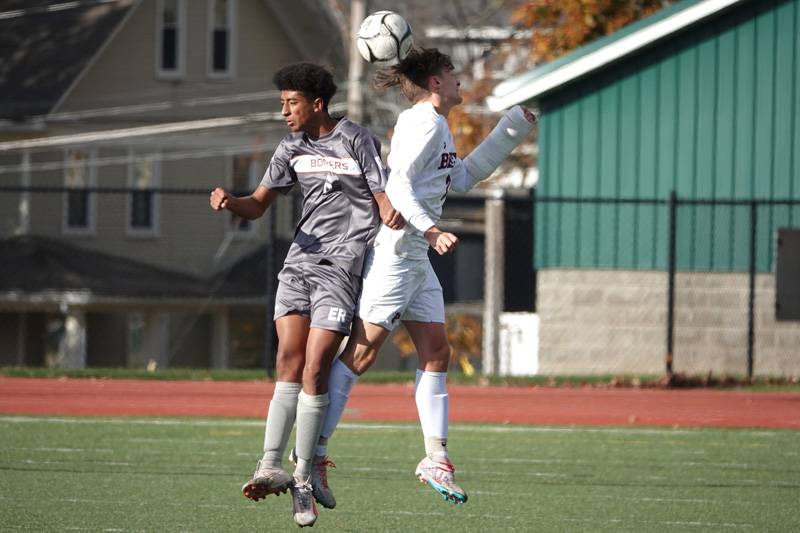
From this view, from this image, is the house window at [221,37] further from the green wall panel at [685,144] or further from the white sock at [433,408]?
the white sock at [433,408]

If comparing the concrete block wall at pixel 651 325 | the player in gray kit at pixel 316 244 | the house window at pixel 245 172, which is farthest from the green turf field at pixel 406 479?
the house window at pixel 245 172

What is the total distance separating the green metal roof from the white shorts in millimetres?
12363

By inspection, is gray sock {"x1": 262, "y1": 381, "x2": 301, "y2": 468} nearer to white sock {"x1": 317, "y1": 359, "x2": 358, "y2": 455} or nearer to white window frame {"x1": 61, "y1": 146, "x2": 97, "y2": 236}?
white sock {"x1": 317, "y1": 359, "x2": 358, "y2": 455}

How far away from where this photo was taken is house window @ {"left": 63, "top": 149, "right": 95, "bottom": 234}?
27328mm

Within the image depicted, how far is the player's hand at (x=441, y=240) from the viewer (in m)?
6.76

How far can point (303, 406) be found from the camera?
23.7 feet

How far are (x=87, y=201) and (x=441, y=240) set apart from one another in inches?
864

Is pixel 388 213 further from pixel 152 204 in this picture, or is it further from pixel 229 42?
pixel 229 42

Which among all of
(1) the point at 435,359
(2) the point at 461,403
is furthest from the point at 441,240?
(2) the point at 461,403

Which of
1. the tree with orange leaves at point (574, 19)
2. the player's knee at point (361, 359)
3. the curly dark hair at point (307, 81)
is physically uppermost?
the tree with orange leaves at point (574, 19)

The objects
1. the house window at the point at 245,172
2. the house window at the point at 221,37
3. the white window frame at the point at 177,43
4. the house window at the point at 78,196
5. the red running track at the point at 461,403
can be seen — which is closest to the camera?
the red running track at the point at 461,403

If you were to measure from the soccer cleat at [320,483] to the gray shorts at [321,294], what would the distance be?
67 centimetres

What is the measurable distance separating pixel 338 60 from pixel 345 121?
976 inches

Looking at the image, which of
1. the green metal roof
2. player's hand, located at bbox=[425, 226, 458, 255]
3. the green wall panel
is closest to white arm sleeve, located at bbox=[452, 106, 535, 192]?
player's hand, located at bbox=[425, 226, 458, 255]
